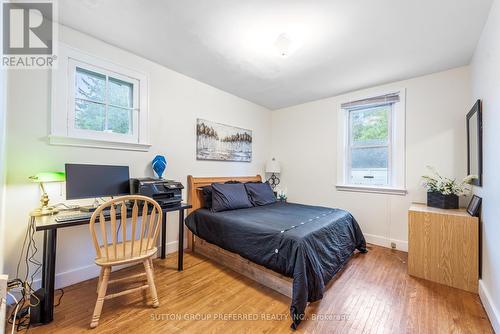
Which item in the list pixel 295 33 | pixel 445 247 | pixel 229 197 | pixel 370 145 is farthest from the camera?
pixel 370 145

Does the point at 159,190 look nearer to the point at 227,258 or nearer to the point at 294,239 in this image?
the point at 227,258

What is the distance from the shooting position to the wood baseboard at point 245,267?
1893 mm

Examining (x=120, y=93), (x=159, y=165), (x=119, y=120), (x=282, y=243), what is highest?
(x=120, y=93)

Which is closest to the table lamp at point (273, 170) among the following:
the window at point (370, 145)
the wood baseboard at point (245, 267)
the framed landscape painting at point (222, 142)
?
the framed landscape painting at point (222, 142)

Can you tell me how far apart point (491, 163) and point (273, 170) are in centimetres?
285

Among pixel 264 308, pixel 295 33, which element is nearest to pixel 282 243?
pixel 264 308

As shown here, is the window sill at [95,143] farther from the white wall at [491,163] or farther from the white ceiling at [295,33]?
the white wall at [491,163]

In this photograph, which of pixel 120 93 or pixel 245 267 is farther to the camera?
pixel 120 93

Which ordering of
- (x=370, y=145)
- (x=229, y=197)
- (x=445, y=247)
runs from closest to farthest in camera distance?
1. (x=445, y=247)
2. (x=229, y=197)
3. (x=370, y=145)

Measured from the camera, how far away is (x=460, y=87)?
8.43 ft

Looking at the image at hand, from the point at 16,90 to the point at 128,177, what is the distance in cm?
111

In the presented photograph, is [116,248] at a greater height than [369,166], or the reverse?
[369,166]

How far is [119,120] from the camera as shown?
2344 millimetres

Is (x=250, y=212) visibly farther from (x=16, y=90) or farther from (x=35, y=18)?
(x=35, y=18)
